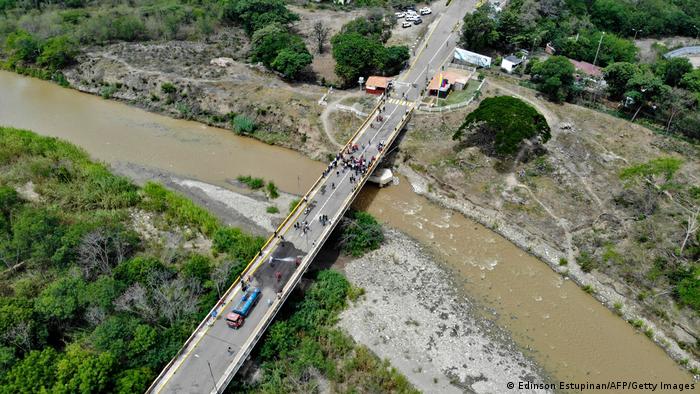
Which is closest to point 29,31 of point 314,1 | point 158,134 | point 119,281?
point 158,134

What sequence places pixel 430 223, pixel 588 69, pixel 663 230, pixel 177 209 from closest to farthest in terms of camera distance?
1. pixel 663 230
2. pixel 177 209
3. pixel 430 223
4. pixel 588 69

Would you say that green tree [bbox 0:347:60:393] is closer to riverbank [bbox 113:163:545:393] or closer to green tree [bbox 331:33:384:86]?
riverbank [bbox 113:163:545:393]

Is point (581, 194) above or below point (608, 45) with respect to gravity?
below

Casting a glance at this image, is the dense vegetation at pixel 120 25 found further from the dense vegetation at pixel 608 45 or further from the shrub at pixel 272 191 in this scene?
the dense vegetation at pixel 608 45

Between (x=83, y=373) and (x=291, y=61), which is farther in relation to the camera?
(x=291, y=61)

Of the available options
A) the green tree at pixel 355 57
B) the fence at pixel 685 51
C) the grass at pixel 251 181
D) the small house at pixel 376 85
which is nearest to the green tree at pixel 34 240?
the grass at pixel 251 181

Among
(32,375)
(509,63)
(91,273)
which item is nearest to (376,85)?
(509,63)

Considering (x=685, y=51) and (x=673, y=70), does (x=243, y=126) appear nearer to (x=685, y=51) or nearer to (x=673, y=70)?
(x=673, y=70)
